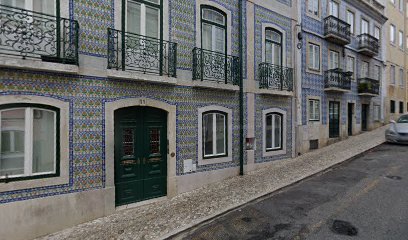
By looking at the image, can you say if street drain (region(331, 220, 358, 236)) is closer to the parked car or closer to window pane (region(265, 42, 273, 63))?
window pane (region(265, 42, 273, 63))

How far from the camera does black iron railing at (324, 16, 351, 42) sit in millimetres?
12898

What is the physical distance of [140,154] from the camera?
21.6 ft

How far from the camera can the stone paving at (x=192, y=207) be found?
4934 mm

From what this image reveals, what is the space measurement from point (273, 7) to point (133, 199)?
Answer: 9312 mm

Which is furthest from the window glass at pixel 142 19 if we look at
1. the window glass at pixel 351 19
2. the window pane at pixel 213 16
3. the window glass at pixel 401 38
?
the window glass at pixel 401 38

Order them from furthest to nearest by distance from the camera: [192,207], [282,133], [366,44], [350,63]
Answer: [366,44] → [350,63] → [282,133] → [192,207]

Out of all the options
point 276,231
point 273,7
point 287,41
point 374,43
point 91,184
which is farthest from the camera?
point 374,43

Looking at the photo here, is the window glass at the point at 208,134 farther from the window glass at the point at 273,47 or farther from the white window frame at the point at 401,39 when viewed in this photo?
the white window frame at the point at 401,39

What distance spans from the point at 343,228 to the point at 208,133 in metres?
4.59

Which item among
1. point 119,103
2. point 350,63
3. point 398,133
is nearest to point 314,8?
point 350,63

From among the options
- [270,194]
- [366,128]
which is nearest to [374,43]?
[366,128]

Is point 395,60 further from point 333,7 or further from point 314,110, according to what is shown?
point 314,110

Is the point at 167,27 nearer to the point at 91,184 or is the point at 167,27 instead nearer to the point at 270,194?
the point at 91,184

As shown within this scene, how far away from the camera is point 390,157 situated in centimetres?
1006
